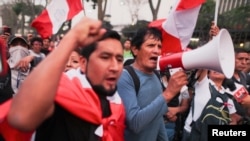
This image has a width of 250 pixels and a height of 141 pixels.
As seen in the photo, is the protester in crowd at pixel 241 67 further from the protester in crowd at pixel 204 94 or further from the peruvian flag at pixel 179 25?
the peruvian flag at pixel 179 25

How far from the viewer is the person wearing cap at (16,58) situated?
537 cm

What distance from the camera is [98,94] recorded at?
1826 millimetres

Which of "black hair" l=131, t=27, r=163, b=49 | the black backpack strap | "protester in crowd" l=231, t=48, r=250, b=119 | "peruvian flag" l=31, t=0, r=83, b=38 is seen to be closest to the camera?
the black backpack strap

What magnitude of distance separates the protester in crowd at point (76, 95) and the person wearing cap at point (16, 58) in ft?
10.9

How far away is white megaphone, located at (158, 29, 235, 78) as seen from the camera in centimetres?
232

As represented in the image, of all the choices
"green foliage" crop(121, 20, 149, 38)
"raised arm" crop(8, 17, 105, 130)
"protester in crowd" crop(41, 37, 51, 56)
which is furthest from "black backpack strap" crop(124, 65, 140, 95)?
"green foliage" crop(121, 20, 149, 38)

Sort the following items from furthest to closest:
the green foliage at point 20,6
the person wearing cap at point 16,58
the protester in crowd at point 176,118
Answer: the green foliage at point 20,6, the person wearing cap at point 16,58, the protester in crowd at point 176,118

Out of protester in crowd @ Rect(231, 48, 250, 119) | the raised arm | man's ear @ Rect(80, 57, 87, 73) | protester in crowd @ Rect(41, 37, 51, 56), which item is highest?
the raised arm

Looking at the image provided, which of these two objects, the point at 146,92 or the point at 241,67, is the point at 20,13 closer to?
the point at 241,67

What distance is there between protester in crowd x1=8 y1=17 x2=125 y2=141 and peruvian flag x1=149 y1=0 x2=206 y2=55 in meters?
1.58

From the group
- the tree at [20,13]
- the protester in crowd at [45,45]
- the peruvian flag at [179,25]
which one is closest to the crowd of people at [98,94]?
the peruvian flag at [179,25]

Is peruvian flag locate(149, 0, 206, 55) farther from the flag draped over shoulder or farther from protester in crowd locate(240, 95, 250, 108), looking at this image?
the flag draped over shoulder

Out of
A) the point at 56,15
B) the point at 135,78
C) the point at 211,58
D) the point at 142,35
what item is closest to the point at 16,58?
the point at 56,15

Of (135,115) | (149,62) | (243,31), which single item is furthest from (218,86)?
(243,31)
